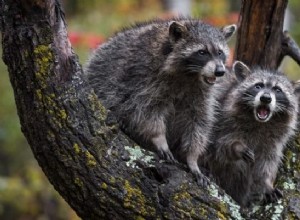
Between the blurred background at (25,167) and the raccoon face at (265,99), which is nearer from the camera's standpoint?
the raccoon face at (265,99)

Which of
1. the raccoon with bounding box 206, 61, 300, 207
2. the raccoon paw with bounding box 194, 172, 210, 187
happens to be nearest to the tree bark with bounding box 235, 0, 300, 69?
the raccoon with bounding box 206, 61, 300, 207

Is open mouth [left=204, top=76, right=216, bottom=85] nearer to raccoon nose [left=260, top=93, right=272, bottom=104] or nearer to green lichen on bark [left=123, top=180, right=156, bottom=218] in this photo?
raccoon nose [left=260, top=93, right=272, bottom=104]

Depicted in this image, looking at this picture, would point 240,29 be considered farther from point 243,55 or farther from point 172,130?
point 172,130

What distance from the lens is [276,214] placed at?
5.10 metres

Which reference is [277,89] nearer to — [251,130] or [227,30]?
[251,130]

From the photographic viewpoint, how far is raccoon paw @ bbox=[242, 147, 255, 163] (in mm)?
5750

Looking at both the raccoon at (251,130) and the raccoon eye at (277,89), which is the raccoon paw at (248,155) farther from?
the raccoon eye at (277,89)

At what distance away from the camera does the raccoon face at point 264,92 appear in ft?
19.2

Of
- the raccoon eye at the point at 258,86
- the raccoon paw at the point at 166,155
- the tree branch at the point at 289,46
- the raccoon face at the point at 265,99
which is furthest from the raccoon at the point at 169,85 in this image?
the tree branch at the point at 289,46

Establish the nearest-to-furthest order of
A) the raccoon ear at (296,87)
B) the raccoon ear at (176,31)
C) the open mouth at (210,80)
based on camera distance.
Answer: the open mouth at (210,80), the raccoon ear at (176,31), the raccoon ear at (296,87)

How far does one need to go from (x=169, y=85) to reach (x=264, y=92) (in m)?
0.86

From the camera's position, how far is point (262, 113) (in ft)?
19.1

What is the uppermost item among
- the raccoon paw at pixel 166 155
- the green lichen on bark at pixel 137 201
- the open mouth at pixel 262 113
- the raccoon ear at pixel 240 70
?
the raccoon ear at pixel 240 70

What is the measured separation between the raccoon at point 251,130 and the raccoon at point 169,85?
0.25m
